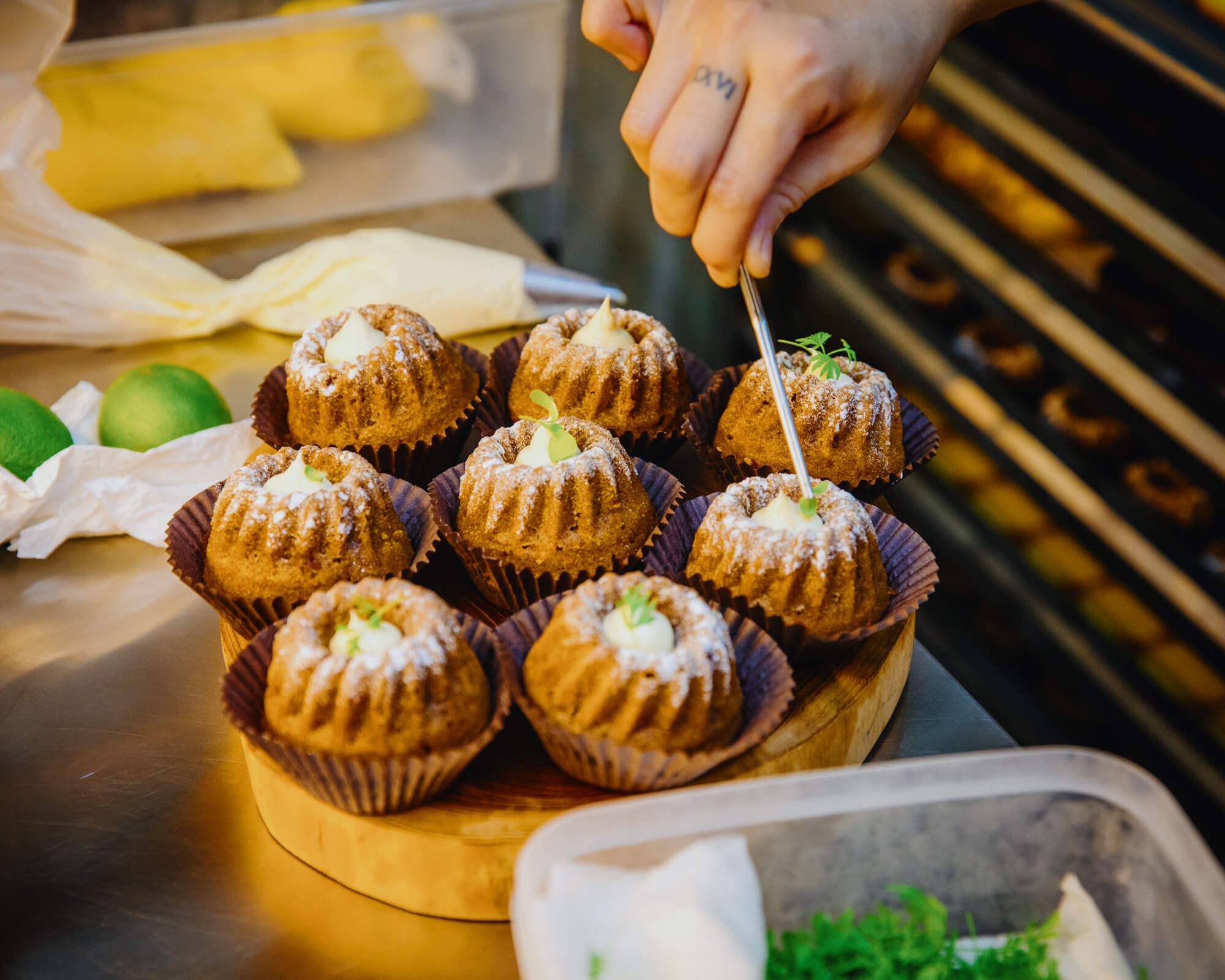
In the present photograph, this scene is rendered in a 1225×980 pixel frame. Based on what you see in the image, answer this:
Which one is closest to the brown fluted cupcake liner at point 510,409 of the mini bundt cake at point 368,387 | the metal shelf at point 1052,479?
the mini bundt cake at point 368,387

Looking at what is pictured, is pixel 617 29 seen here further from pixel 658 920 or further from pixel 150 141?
pixel 658 920

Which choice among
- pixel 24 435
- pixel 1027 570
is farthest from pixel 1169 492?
pixel 24 435

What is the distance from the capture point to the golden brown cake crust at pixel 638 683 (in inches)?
64.8

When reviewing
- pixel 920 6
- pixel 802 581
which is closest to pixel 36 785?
pixel 802 581

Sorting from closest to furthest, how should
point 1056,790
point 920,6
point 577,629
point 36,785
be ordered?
point 1056,790 → point 577,629 → point 36,785 → point 920,6

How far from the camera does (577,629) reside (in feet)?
5.55

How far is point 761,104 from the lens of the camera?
1.85 metres

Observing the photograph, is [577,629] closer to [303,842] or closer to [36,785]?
[303,842]

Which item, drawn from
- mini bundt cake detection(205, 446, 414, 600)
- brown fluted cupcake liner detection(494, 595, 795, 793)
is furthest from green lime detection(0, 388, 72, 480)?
brown fluted cupcake liner detection(494, 595, 795, 793)

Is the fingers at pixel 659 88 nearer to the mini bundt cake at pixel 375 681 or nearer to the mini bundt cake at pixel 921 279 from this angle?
the mini bundt cake at pixel 375 681

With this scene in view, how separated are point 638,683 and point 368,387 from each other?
103 centimetres

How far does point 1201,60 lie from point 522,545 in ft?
7.28

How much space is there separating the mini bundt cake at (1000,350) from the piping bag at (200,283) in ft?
5.01

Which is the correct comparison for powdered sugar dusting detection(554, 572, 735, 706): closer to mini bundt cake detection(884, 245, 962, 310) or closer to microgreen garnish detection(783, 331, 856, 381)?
microgreen garnish detection(783, 331, 856, 381)
